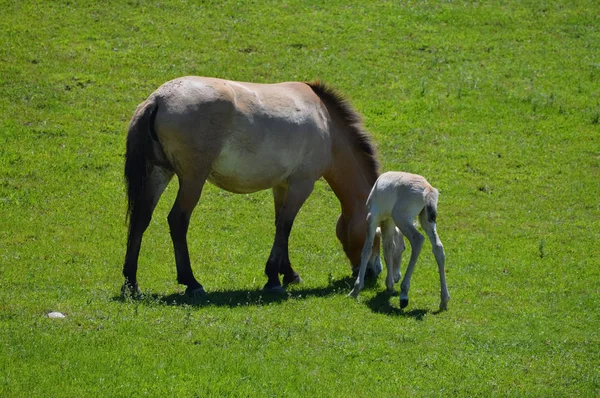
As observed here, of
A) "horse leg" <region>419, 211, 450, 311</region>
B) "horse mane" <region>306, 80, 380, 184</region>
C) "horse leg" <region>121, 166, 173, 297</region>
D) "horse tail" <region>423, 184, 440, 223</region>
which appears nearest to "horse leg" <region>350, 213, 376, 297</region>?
"horse leg" <region>419, 211, 450, 311</region>

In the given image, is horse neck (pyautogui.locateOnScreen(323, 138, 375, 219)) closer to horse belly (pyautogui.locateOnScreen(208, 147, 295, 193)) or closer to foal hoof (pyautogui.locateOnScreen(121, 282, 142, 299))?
horse belly (pyautogui.locateOnScreen(208, 147, 295, 193))

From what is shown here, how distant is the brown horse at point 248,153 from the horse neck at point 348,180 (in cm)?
2

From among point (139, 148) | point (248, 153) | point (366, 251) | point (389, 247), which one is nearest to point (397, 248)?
point (389, 247)

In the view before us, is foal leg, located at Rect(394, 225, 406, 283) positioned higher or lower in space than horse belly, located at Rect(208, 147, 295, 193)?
lower

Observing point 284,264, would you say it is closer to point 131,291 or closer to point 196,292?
point 196,292

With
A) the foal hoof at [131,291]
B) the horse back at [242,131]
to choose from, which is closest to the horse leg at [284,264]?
the horse back at [242,131]

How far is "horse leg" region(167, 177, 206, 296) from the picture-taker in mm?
12055

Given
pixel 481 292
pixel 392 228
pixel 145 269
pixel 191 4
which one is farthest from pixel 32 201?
pixel 191 4

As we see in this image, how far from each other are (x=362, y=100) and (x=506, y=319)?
1049cm

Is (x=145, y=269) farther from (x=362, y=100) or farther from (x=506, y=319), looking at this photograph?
(x=362, y=100)

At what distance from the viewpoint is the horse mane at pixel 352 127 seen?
46.4 feet

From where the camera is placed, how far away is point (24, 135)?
749 inches

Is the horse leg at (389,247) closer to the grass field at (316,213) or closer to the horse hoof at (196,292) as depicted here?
the grass field at (316,213)

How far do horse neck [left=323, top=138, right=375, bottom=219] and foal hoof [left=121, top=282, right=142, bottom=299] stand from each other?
3.58 meters
